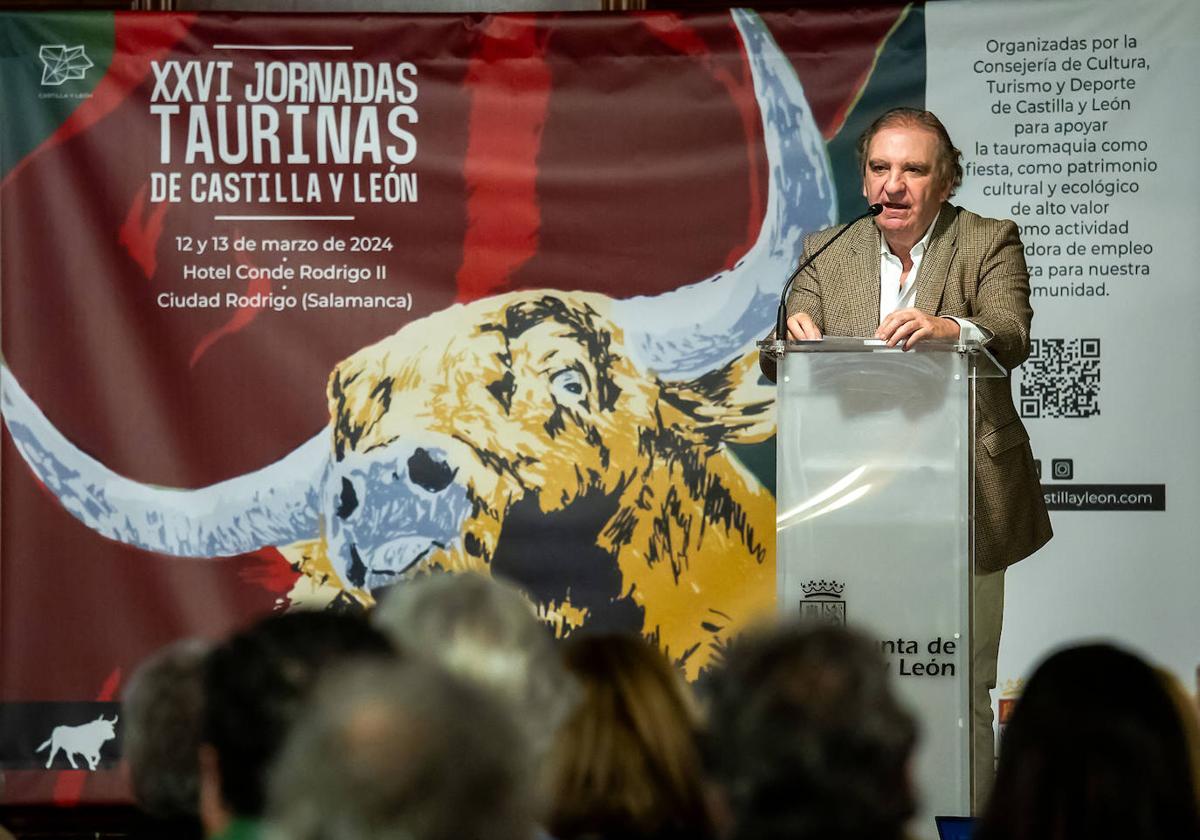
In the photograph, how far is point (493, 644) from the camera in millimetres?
1874

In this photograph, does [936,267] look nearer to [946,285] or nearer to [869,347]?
[946,285]

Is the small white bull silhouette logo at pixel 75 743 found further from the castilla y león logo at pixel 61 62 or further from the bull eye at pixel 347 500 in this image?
the castilla y león logo at pixel 61 62

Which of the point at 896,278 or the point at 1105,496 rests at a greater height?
the point at 896,278

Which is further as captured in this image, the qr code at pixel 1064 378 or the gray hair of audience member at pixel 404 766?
the qr code at pixel 1064 378

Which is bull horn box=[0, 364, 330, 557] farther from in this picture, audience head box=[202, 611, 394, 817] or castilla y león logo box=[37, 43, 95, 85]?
audience head box=[202, 611, 394, 817]

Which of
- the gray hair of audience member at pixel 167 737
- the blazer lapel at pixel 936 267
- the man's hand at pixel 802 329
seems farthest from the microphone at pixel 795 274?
the gray hair of audience member at pixel 167 737

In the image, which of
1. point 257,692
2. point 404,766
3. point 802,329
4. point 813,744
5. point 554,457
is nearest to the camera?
point 404,766

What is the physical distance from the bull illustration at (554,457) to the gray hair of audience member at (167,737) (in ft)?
10.4

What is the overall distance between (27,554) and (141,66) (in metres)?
1.60

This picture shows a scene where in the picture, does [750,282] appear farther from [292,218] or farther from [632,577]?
[292,218]

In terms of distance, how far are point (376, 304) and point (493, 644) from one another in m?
3.42

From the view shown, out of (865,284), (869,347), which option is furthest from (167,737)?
(865,284)

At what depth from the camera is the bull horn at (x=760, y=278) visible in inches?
201

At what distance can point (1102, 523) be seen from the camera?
16.4 ft
